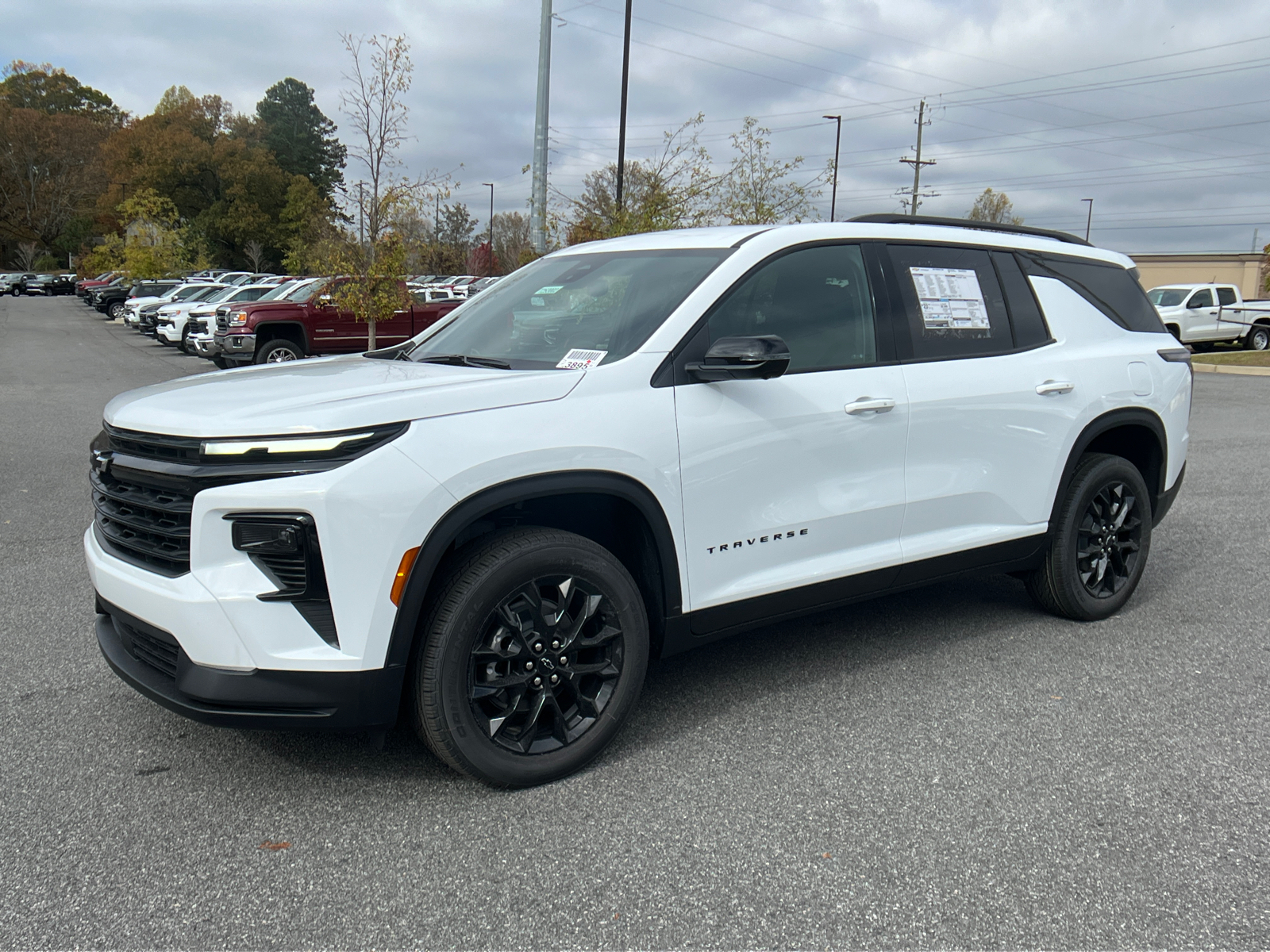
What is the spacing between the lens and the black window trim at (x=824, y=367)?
11.2 feet

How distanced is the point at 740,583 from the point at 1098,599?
228 centimetres

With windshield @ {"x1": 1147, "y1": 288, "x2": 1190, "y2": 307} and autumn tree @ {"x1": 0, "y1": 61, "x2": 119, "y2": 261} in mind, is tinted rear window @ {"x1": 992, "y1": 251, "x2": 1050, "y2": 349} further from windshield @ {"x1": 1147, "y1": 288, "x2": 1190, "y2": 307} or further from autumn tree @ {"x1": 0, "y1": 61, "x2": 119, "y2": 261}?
autumn tree @ {"x1": 0, "y1": 61, "x2": 119, "y2": 261}

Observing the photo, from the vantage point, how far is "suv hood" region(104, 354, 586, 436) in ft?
9.26

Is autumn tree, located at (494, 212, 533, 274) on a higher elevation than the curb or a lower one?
higher

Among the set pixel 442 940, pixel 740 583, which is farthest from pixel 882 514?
pixel 442 940

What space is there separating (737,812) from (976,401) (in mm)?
2054

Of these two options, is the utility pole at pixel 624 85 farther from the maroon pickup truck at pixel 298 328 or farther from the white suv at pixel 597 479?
the white suv at pixel 597 479

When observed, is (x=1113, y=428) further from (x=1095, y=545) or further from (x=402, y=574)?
(x=402, y=574)

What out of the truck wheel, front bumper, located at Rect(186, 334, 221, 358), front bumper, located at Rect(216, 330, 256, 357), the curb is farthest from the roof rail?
the truck wheel

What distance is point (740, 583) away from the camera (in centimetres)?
359

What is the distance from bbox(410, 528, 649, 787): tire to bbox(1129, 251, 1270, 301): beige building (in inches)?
2279

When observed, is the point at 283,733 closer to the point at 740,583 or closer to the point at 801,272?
the point at 740,583

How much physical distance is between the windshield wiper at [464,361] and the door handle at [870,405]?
1.27 metres

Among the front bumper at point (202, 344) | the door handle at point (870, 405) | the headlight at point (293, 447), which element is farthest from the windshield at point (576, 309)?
the front bumper at point (202, 344)
